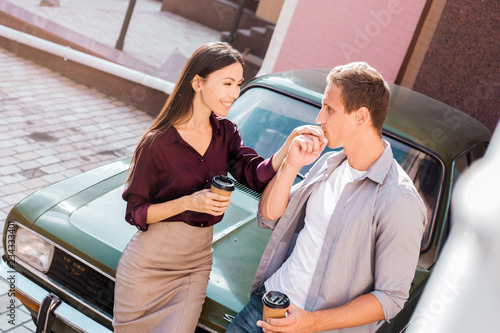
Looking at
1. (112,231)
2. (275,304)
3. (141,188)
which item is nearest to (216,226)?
(112,231)

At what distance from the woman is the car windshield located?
1047 mm

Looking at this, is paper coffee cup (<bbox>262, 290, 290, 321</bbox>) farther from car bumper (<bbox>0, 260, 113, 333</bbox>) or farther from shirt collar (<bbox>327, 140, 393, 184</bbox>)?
car bumper (<bbox>0, 260, 113, 333</bbox>)

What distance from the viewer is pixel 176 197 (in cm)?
262

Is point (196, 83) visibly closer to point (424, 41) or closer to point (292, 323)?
point (292, 323)

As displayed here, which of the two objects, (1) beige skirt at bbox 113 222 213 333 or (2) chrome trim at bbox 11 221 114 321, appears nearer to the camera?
(1) beige skirt at bbox 113 222 213 333

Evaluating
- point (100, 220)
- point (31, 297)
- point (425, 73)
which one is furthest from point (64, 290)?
point (425, 73)

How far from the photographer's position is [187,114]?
2.66 metres

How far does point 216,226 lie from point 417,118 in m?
1.64

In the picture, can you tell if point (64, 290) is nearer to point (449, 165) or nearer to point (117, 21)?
point (449, 165)

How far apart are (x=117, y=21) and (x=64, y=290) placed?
10.3 m

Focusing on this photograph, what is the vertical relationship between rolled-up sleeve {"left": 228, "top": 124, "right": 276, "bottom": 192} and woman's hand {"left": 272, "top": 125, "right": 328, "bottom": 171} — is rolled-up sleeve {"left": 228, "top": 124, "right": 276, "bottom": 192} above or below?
below

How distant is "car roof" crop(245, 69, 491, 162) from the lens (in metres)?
3.65

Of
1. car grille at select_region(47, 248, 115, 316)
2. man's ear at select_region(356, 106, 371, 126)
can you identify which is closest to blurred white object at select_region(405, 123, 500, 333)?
man's ear at select_region(356, 106, 371, 126)

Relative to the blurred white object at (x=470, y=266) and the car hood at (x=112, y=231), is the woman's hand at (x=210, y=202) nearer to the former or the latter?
the car hood at (x=112, y=231)
